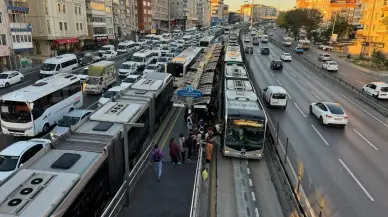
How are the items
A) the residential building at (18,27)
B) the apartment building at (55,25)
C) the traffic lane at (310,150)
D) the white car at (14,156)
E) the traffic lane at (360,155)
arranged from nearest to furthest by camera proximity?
the white car at (14,156) → the traffic lane at (310,150) → the traffic lane at (360,155) → the residential building at (18,27) → the apartment building at (55,25)

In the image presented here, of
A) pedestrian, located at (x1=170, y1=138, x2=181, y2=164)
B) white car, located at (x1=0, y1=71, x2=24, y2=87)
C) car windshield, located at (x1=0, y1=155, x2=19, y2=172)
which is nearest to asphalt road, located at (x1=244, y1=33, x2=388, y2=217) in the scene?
pedestrian, located at (x1=170, y1=138, x2=181, y2=164)

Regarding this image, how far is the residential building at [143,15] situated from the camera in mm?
108562

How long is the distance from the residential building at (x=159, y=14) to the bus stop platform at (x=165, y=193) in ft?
367

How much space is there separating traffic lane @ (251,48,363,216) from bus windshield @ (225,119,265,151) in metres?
2.45

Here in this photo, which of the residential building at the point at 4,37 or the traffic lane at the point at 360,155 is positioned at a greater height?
the residential building at the point at 4,37

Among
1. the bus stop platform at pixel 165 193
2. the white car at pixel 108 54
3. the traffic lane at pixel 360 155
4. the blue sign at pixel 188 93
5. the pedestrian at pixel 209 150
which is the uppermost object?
Answer: the blue sign at pixel 188 93

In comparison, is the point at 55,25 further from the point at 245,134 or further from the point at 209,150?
the point at 245,134

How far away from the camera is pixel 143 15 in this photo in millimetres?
109562

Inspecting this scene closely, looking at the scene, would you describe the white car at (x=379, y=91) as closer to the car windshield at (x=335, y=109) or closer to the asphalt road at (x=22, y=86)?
the car windshield at (x=335, y=109)

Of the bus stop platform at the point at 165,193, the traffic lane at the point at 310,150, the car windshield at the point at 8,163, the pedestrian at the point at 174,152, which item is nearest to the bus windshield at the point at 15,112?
the car windshield at the point at 8,163

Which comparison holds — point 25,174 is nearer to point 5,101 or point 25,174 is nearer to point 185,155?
point 185,155

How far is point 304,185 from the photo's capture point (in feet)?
49.1

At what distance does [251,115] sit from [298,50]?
2324 inches

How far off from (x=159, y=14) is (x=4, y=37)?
9294 cm
